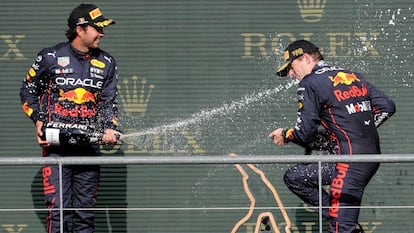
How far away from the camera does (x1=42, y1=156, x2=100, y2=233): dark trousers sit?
702 centimetres

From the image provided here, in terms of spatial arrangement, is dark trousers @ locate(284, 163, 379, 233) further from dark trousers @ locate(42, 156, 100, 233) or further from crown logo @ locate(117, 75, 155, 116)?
crown logo @ locate(117, 75, 155, 116)

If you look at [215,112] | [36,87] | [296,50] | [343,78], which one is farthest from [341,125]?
[36,87]

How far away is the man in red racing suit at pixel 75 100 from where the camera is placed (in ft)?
23.1

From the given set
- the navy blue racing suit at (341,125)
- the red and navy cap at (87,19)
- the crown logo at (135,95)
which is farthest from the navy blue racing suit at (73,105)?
the navy blue racing suit at (341,125)

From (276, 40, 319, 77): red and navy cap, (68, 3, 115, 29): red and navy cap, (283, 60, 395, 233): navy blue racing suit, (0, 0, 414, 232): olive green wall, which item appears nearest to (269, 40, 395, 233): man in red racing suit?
(283, 60, 395, 233): navy blue racing suit

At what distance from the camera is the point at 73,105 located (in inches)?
278

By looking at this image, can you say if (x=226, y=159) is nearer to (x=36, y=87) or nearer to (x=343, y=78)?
(x=343, y=78)

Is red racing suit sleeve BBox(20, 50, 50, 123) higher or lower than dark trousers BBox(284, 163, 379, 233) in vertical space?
higher

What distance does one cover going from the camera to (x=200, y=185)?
8.16 metres

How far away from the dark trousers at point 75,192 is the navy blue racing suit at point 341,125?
4.25 ft

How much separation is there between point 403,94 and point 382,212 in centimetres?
84

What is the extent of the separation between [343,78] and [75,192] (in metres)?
1.79

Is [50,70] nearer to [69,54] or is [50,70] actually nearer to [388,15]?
[69,54]

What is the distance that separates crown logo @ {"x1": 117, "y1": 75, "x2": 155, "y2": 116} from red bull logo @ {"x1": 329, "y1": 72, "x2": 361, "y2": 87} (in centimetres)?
196
